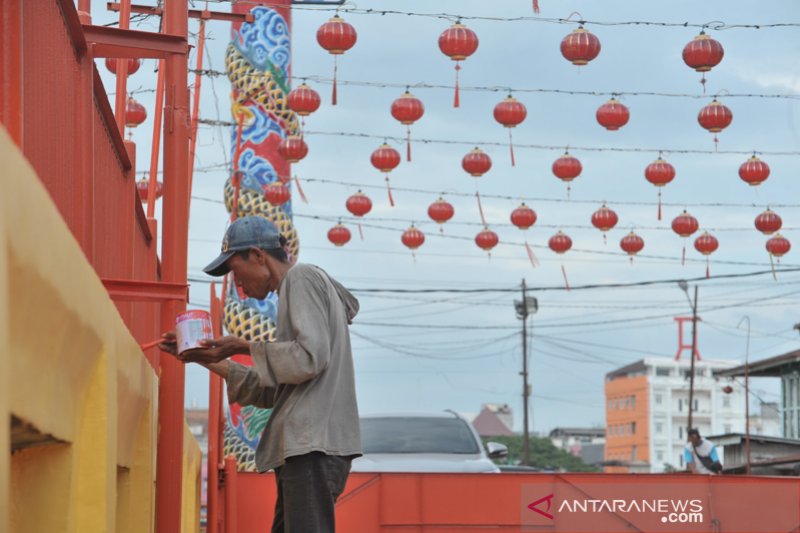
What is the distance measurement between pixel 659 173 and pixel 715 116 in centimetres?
231

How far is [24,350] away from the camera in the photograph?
2.67 metres

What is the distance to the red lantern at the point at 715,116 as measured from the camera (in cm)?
1805

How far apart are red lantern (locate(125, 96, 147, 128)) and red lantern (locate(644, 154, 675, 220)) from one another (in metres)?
7.59

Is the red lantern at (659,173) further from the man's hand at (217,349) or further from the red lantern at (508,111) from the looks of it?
the man's hand at (217,349)

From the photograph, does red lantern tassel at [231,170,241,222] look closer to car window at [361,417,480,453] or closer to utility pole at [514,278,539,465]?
car window at [361,417,480,453]

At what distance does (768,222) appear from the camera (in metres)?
21.5

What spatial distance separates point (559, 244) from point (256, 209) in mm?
5588

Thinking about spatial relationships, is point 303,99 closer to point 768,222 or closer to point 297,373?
point 768,222

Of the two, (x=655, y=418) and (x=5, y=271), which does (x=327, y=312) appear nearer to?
(x=5, y=271)

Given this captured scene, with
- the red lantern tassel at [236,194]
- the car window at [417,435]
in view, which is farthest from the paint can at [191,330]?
the red lantern tassel at [236,194]

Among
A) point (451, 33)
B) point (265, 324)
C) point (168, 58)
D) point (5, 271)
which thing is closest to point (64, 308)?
point (5, 271)

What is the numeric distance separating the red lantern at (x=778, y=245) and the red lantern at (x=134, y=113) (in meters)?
11.2

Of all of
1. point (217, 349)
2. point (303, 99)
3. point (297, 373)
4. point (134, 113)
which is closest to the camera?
point (297, 373)

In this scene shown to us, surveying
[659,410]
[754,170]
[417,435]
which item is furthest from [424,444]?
[659,410]
